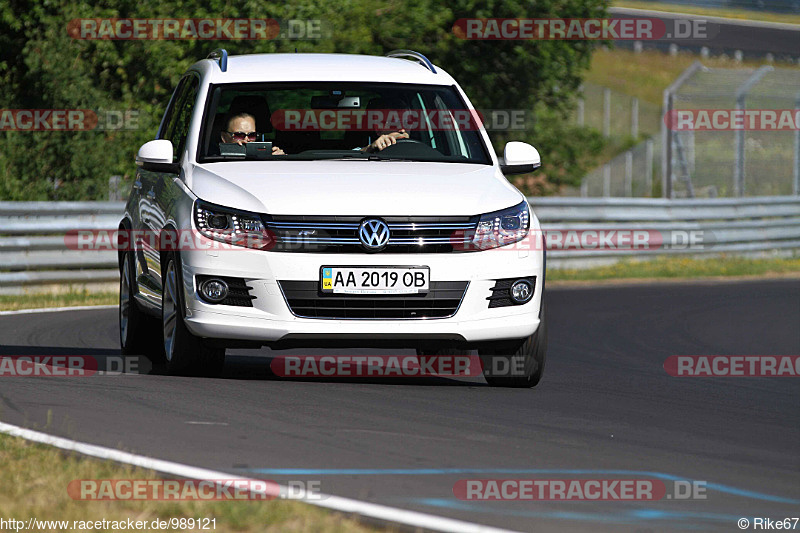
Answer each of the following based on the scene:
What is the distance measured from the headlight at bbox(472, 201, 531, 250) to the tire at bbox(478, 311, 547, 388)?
22.0 inches

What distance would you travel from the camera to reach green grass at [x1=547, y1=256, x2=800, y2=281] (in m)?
21.8

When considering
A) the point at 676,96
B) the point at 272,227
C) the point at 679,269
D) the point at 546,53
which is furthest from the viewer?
the point at 546,53

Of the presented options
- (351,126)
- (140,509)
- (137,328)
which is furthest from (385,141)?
(140,509)

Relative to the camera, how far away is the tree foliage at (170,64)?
2225 centimetres

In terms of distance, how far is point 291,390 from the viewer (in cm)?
868

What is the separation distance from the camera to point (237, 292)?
8422mm

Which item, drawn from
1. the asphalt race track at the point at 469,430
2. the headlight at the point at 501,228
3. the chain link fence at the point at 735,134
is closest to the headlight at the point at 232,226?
the asphalt race track at the point at 469,430

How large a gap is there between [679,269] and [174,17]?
9035 millimetres

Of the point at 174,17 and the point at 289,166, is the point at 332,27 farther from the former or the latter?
the point at 289,166

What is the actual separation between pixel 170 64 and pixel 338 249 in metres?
17.3

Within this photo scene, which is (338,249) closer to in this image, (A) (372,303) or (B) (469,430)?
(A) (372,303)

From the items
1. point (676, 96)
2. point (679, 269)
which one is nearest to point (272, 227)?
point (679, 269)

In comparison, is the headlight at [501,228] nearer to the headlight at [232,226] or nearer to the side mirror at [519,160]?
the side mirror at [519,160]
